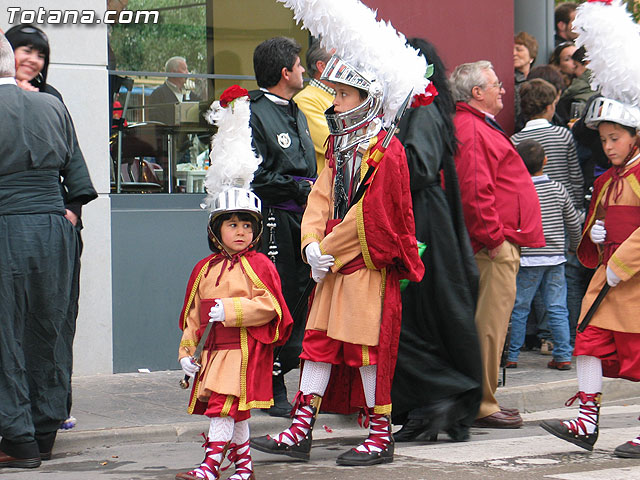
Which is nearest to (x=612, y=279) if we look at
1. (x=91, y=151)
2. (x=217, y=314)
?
(x=217, y=314)

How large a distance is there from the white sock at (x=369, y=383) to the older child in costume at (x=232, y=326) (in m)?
0.57

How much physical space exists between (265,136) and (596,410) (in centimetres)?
264

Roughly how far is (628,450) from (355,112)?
2269 mm

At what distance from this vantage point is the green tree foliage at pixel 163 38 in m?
8.73

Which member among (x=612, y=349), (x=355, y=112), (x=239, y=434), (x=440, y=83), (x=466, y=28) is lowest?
(x=239, y=434)

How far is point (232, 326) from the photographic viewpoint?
518 cm

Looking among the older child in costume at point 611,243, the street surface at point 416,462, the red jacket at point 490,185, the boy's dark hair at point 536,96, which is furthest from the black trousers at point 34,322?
the boy's dark hair at point 536,96

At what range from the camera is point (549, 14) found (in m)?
11.2

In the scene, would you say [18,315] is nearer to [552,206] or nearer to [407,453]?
[407,453]

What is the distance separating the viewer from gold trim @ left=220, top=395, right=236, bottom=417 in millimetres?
5082

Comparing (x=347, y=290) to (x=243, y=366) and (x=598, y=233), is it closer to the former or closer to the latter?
(x=243, y=366)

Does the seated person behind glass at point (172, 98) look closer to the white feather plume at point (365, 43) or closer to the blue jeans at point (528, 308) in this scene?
the blue jeans at point (528, 308)

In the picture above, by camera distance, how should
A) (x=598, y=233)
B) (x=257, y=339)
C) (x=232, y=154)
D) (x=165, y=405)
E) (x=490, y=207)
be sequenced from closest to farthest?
(x=257, y=339)
(x=232, y=154)
(x=598, y=233)
(x=490, y=207)
(x=165, y=405)
